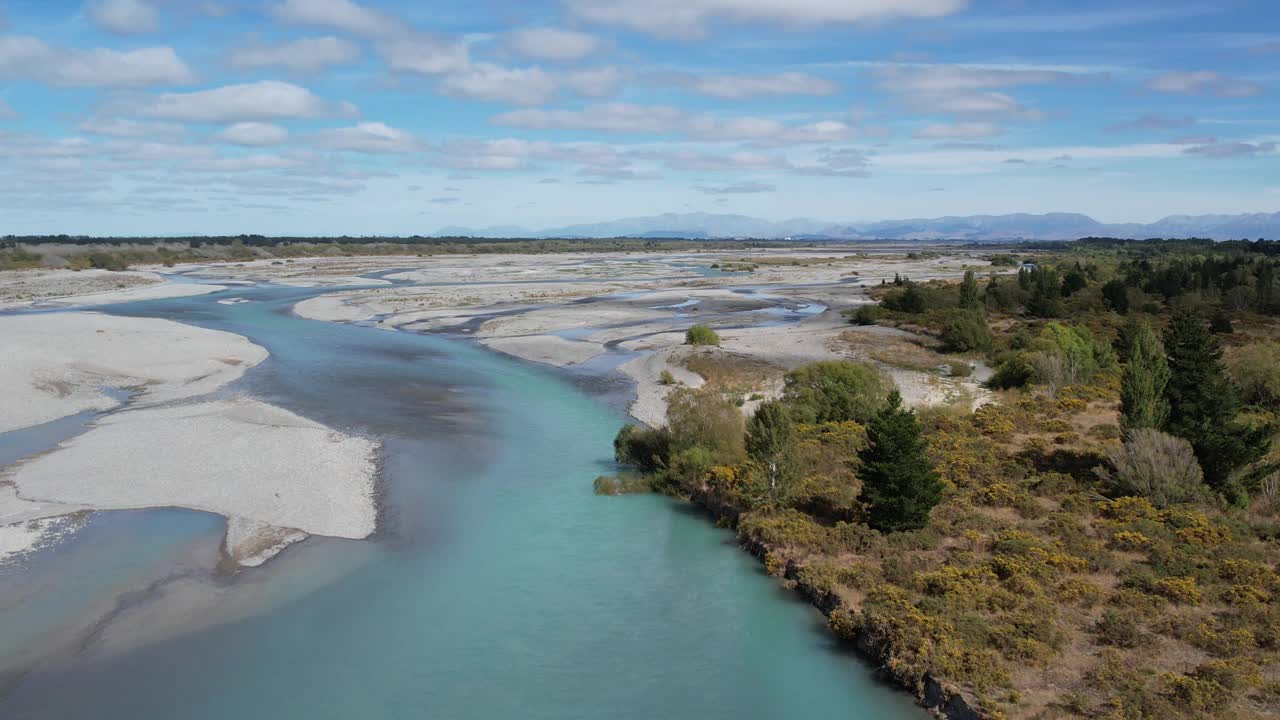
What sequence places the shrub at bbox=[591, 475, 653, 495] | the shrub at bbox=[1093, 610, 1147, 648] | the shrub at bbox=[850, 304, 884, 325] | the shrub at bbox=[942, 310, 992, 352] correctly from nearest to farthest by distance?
the shrub at bbox=[1093, 610, 1147, 648] < the shrub at bbox=[591, 475, 653, 495] < the shrub at bbox=[942, 310, 992, 352] < the shrub at bbox=[850, 304, 884, 325]

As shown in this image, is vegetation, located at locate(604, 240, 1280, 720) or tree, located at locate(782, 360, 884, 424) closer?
vegetation, located at locate(604, 240, 1280, 720)

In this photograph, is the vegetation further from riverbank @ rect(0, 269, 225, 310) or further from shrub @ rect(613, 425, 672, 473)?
riverbank @ rect(0, 269, 225, 310)

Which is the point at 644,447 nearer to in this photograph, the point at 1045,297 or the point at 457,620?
the point at 457,620

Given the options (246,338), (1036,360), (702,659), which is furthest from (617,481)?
(246,338)

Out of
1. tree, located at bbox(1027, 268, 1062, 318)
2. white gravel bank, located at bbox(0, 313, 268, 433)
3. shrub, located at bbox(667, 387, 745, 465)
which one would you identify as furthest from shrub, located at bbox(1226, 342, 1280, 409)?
white gravel bank, located at bbox(0, 313, 268, 433)

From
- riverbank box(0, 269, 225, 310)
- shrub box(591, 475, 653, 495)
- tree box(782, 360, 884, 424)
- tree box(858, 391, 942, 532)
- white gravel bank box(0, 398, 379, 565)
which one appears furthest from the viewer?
riverbank box(0, 269, 225, 310)

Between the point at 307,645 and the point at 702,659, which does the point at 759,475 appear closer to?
the point at 702,659

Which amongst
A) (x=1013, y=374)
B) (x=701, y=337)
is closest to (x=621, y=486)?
(x=1013, y=374)
